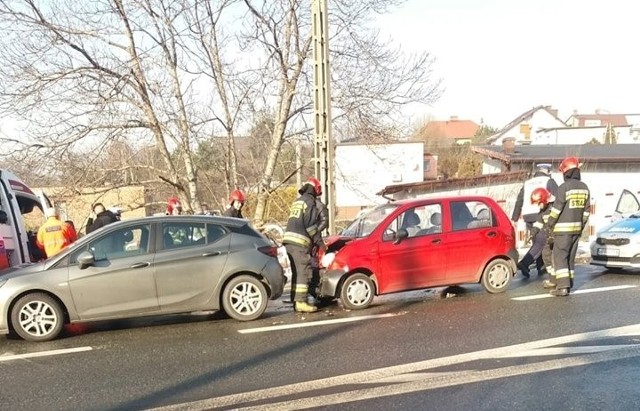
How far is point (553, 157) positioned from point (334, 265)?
67.0 feet

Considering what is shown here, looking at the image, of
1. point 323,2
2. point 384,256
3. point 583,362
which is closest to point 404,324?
point 384,256

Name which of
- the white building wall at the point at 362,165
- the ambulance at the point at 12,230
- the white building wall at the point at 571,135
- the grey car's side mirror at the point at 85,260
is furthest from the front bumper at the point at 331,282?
the white building wall at the point at 571,135

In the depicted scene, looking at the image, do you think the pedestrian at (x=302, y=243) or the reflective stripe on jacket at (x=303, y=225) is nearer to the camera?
the pedestrian at (x=302, y=243)

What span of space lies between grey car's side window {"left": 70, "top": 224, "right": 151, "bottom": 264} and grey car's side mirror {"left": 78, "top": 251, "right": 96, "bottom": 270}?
9cm

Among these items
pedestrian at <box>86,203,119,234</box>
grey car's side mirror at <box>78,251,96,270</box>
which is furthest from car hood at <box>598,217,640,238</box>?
pedestrian at <box>86,203,119,234</box>

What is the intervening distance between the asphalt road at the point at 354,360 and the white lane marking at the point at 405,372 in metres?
0.02

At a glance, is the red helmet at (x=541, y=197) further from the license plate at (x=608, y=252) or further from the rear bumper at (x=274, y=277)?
the rear bumper at (x=274, y=277)

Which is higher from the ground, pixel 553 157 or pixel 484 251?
pixel 553 157

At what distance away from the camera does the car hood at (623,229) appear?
36.4 ft

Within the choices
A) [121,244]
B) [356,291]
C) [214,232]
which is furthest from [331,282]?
[121,244]

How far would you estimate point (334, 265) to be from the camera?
342 inches

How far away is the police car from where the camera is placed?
1094cm

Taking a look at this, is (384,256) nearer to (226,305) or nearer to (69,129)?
(226,305)

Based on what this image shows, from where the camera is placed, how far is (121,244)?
7.91 m
